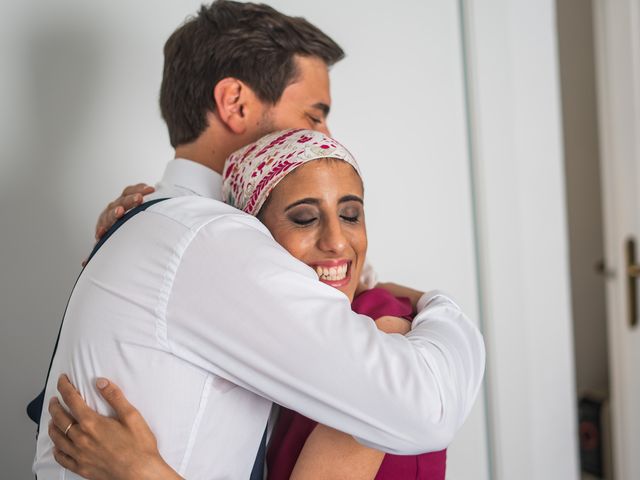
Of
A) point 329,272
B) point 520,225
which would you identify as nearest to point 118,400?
point 329,272

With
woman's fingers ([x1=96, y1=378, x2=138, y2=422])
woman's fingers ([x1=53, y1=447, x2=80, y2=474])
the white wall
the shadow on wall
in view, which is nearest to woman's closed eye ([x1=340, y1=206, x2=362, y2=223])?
woman's fingers ([x1=96, y1=378, x2=138, y2=422])

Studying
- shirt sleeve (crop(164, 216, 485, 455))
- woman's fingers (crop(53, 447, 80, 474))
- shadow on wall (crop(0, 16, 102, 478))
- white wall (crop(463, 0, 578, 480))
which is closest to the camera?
shirt sleeve (crop(164, 216, 485, 455))

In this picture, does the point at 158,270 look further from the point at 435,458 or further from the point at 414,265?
the point at 414,265

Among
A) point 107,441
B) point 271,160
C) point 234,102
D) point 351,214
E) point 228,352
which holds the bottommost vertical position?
point 107,441

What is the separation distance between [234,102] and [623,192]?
183 centimetres

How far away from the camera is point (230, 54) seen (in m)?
1.24

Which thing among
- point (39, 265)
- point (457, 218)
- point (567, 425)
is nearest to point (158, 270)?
point (39, 265)

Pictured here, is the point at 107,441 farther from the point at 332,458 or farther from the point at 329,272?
the point at 329,272

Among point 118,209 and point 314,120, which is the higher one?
point 314,120

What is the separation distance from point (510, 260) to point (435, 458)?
135cm

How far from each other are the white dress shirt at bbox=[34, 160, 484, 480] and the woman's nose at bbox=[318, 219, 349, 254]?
182mm

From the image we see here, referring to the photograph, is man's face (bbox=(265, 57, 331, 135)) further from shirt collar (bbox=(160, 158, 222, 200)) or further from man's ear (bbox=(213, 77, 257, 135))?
shirt collar (bbox=(160, 158, 222, 200))

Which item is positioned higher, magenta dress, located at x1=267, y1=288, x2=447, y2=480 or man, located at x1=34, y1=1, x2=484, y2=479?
man, located at x1=34, y1=1, x2=484, y2=479

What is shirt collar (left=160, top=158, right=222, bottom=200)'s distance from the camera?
1208mm
